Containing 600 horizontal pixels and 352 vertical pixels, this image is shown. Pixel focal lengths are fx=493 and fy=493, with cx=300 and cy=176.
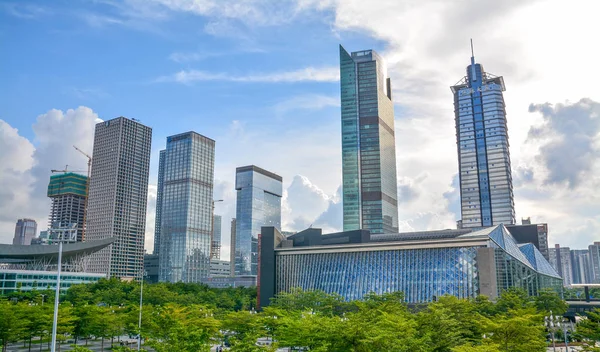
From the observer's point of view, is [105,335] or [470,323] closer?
[470,323]

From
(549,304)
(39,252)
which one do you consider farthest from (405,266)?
(39,252)

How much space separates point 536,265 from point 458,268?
32784 mm

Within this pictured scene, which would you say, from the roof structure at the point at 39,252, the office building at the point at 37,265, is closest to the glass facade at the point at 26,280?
the office building at the point at 37,265

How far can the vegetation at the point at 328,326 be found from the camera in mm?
39312

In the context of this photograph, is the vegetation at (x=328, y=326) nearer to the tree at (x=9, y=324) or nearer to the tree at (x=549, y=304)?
the tree at (x=9, y=324)

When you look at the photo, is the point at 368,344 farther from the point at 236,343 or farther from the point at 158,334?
the point at 158,334

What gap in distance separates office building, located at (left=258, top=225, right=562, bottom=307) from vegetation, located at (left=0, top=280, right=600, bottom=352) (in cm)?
1037

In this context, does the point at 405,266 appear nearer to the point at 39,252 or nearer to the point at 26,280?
the point at 39,252

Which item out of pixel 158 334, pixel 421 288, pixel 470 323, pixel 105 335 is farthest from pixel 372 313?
pixel 421 288

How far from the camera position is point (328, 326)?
42.2 meters

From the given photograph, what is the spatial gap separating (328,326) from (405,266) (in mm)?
72236

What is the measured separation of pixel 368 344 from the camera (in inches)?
1526

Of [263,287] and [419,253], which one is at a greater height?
[419,253]

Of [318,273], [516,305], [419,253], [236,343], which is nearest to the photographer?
[236,343]
